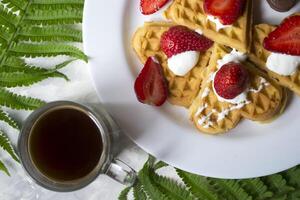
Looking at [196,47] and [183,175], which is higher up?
[196,47]

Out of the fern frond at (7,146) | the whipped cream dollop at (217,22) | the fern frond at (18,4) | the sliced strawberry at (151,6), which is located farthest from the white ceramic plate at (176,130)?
the fern frond at (7,146)

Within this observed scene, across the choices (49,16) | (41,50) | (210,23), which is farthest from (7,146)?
(210,23)

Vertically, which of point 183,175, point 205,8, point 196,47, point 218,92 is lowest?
point 183,175

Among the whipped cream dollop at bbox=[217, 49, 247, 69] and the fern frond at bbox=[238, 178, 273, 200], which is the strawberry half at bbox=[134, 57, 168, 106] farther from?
the fern frond at bbox=[238, 178, 273, 200]

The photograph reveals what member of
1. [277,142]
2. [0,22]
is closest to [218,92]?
[277,142]

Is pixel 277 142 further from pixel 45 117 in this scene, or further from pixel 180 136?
pixel 45 117

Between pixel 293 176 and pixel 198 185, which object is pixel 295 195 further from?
pixel 198 185

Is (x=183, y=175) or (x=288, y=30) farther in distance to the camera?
(x=183, y=175)
